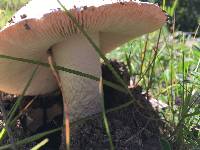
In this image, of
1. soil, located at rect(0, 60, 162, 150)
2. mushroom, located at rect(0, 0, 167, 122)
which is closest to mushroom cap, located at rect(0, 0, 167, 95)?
mushroom, located at rect(0, 0, 167, 122)

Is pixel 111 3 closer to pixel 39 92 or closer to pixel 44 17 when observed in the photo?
pixel 44 17

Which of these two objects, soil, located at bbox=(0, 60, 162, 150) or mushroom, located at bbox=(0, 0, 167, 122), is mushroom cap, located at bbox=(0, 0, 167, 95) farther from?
soil, located at bbox=(0, 60, 162, 150)

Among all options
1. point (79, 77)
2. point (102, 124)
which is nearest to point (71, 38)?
point (79, 77)

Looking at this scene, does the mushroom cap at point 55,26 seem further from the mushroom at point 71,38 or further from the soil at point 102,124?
the soil at point 102,124

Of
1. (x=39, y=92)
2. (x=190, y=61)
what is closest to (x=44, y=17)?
(x=39, y=92)

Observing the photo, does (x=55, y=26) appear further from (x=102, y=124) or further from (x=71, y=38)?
(x=102, y=124)
